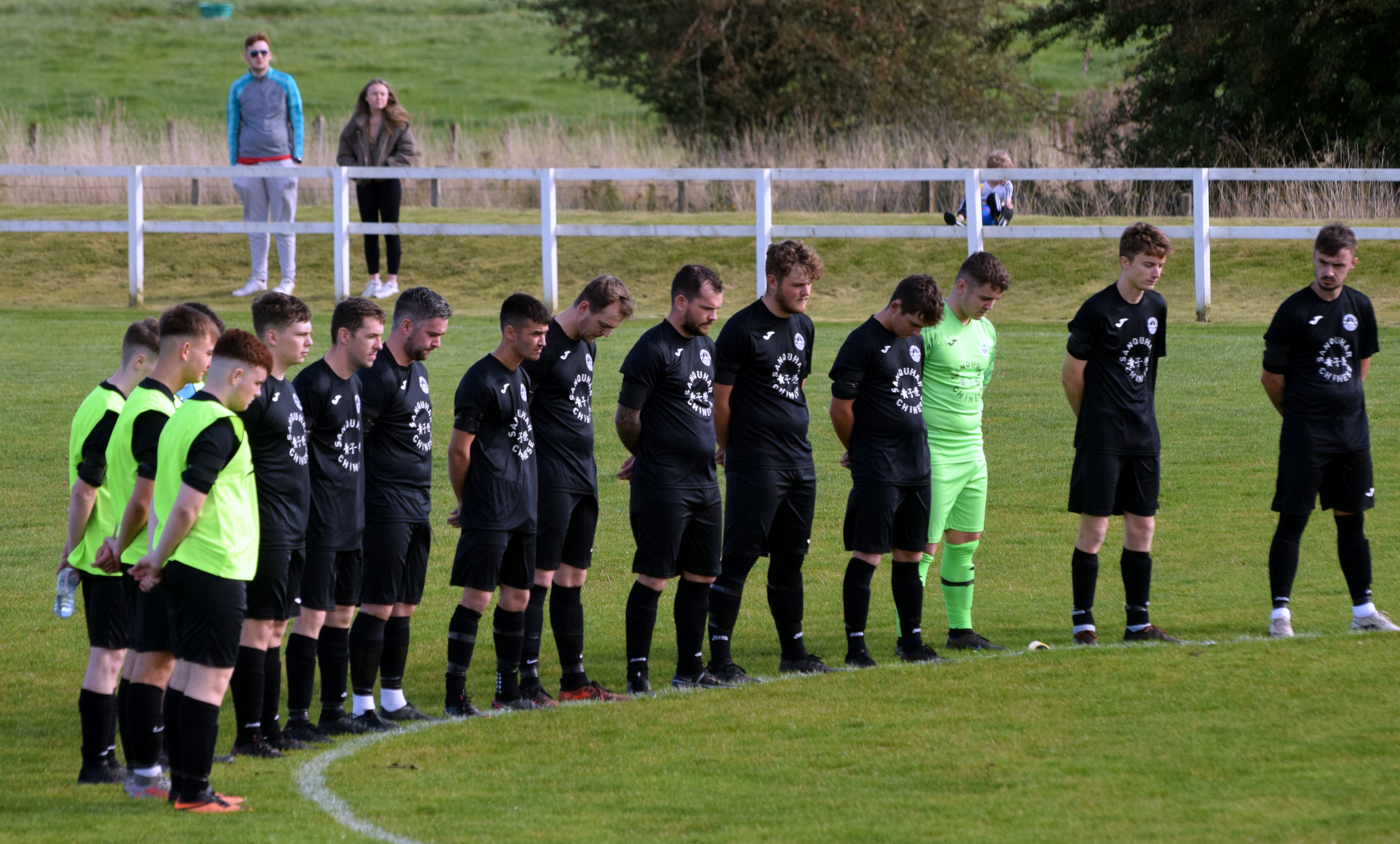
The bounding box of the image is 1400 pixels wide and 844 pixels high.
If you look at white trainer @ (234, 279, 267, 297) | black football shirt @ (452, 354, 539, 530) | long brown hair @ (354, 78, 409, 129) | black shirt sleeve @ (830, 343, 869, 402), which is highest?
long brown hair @ (354, 78, 409, 129)

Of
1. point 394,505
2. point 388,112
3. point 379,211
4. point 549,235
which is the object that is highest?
point 388,112

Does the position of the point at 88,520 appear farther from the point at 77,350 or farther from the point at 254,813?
the point at 77,350

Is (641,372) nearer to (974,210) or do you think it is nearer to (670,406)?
(670,406)

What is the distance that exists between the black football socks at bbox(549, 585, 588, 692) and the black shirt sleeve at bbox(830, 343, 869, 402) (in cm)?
166

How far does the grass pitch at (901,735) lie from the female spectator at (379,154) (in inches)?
365

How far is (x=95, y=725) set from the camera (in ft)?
22.9

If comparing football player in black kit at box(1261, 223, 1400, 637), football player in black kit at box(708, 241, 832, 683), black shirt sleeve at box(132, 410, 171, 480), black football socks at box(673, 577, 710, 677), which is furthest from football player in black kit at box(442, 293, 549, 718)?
football player in black kit at box(1261, 223, 1400, 637)

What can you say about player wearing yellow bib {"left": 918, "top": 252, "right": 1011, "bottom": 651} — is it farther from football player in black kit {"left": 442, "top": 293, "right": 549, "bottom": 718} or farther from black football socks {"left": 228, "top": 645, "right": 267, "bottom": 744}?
black football socks {"left": 228, "top": 645, "right": 267, "bottom": 744}

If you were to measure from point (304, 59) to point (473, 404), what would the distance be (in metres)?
53.9

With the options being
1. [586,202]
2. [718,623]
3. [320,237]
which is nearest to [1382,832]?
[718,623]

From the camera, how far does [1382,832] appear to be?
5770 mm

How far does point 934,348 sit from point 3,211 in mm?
21122

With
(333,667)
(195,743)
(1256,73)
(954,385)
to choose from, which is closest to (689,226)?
(1256,73)

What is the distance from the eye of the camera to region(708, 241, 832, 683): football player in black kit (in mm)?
8516
